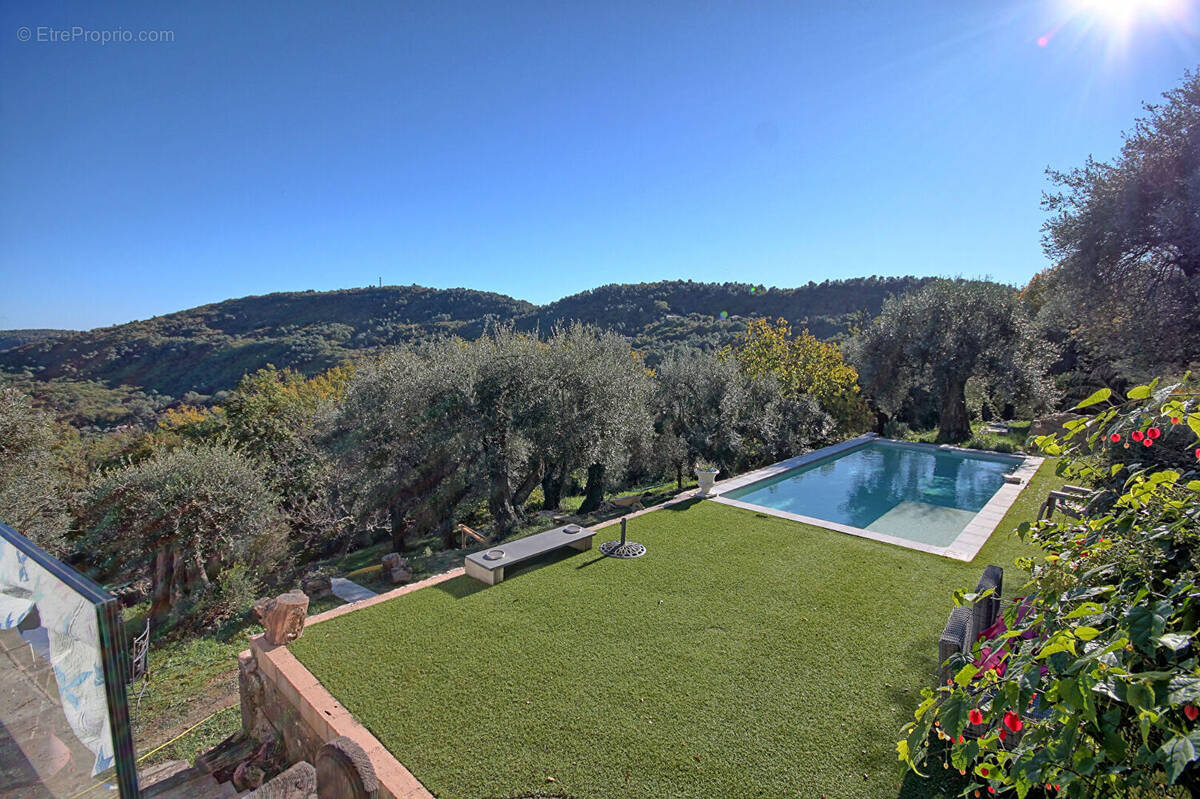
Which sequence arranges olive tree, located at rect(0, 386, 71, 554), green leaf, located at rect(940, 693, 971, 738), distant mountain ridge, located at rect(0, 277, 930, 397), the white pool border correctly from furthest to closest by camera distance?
distant mountain ridge, located at rect(0, 277, 930, 397), olive tree, located at rect(0, 386, 71, 554), the white pool border, green leaf, located at rect(940, 693, 971, 738)

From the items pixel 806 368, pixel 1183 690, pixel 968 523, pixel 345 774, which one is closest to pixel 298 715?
pixel 345 774

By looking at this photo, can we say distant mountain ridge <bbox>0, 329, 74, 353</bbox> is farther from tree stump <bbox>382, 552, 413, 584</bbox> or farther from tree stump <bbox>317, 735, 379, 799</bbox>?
tree stump <bbox>317, 735, 379, 799</bbox>

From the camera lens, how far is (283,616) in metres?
5.34

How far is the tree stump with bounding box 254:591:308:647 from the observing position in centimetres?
534

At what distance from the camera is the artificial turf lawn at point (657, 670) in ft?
11.9

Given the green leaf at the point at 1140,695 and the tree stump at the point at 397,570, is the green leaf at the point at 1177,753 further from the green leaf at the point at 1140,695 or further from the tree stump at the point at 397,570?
the tree stump at the point at 397,570

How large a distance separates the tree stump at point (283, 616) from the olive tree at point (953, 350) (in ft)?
62.5

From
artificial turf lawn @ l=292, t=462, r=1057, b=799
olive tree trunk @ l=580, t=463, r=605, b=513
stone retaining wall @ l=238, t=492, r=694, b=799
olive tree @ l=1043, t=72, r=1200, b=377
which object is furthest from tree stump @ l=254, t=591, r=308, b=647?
olive tree @ l=1043, t=72, r=1200, b=377

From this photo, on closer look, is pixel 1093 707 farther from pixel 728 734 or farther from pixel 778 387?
pixel 778 387

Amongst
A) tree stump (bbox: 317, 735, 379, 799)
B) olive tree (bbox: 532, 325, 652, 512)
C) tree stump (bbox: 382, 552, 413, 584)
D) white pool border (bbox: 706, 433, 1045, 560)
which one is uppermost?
olive tree (bbox: 532, 325, 652, 512)

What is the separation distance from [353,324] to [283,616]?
51299mm

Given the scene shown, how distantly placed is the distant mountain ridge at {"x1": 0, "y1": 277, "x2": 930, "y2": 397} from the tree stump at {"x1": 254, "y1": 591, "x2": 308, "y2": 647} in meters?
29.7

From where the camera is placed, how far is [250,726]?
5336 mm

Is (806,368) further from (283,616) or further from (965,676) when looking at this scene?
(965,676)
